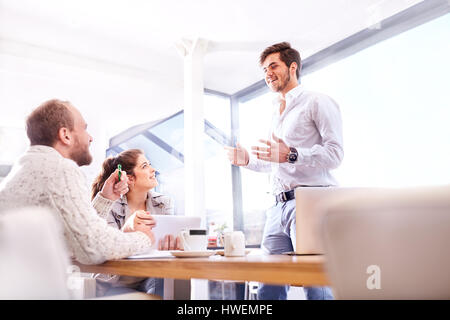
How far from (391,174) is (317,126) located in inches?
56.2

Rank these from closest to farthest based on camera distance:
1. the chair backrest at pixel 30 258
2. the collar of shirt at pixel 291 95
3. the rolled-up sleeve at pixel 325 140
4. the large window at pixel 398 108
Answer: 1. the chair backrest at pixel 30 258
2. the rolled-up sleeve at pixel 325 140
3. the collar of shirt at pixel 291 95
4. the large window at pixel 398 108

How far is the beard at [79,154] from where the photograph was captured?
3.95ft

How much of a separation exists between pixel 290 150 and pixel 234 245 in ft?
2.73

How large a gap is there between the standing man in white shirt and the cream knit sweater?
3.10ft

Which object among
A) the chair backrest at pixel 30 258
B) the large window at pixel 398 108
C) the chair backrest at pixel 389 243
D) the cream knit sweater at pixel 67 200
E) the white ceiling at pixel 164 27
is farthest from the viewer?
the white ceiling at pixel 164 27

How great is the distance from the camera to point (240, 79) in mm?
4426

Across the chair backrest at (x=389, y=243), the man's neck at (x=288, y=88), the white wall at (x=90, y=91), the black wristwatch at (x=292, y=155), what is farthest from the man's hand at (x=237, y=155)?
the white wall at (x=90, y=91)

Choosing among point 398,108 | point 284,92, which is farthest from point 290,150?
point 398,108

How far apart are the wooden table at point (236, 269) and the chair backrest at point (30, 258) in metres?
0.29

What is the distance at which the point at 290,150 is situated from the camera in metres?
1.83

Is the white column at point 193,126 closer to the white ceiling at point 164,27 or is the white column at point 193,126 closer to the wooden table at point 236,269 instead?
the white ceiling at point 164,27

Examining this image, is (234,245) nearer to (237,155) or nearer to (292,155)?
(292,155)

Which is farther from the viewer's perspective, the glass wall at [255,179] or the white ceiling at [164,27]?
the glass wall at [255,179]

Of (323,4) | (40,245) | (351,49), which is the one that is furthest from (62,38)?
(40,245)
